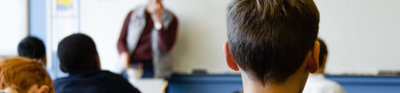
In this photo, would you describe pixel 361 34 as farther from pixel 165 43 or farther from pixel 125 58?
pixel 125 58

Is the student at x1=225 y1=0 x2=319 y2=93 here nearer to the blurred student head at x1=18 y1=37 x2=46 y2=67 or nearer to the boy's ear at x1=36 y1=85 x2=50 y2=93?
the boy's ear at x1=36 y1=85 x2=50 y2=93

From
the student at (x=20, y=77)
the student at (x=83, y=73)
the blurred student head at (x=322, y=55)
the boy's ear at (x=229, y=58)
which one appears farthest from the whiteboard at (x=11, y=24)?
the boy's ear at (x=229, y=58)

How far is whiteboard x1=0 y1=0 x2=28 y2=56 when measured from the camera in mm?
3615

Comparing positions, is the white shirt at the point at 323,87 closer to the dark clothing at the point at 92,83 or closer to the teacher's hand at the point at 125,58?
the dark clothing at the point at 92,83

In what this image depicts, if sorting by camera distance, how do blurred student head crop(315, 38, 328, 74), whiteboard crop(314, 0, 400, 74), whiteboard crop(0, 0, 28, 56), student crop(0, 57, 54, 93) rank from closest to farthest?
1. student crop(0, 57, 54, 93)
2. blurred student head crop(315, 38, 328, 74)
3. whiteboard crop(314, 0, 400, 74)
4. whiteboard crop(0, 0, 28, 56)

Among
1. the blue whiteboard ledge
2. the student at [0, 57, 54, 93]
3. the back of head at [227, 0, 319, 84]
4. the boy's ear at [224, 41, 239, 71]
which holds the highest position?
the back of head at [227, 0, 319, 84]

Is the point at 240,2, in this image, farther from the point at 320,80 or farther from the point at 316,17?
the point at 320,80

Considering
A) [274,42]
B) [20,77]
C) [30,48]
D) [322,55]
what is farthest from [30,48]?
[274,42]

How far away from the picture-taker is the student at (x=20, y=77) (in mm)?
1489

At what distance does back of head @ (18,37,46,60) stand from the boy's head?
714 millimetres

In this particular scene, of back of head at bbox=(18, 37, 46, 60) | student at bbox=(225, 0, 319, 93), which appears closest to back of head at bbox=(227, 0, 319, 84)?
student at bbox=(225, 0, 319, 93)

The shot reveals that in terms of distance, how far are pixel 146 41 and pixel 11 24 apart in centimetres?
149

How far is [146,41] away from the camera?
3.22m

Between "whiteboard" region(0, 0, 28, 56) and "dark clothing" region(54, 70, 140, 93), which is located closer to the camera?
"dark clothing" region(54, 70, 140, 93)
